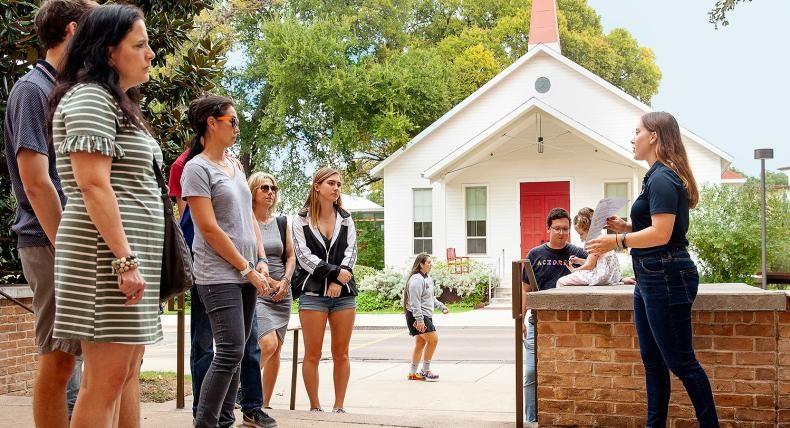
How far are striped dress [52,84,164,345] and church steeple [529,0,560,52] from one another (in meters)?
30.3

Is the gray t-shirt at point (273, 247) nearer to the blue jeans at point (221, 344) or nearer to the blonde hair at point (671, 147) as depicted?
the blue jeans at point (221, 344)

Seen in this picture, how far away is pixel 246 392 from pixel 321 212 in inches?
63.6

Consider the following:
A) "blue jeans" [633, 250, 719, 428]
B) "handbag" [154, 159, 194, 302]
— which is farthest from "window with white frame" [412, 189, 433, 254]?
"handbag" [154, 159, 194, 302]

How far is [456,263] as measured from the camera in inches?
1032

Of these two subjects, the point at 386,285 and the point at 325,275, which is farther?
the point at 386,285

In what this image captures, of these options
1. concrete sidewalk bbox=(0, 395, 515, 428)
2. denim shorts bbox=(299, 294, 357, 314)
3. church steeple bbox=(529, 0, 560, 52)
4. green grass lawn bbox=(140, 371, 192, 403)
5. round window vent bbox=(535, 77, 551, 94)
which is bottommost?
green grass lawn bbox=(140, 371, 192, 403)

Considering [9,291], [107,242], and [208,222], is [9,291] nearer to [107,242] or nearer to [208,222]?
[208,222]

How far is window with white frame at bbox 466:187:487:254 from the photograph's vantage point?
27.6 m

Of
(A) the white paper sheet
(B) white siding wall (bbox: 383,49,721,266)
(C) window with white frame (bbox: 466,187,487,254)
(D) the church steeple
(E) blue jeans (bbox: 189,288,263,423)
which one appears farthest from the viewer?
(D) the church steeple

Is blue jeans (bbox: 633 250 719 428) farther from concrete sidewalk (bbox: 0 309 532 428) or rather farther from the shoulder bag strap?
the shoulder bag strap

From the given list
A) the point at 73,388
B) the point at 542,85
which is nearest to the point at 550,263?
the point at 73,388

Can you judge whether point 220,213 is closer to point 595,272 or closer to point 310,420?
point 310,420

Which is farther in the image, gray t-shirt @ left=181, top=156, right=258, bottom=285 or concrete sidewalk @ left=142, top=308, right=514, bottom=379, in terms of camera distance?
concrete sidewalk @ left=142, top=308, right=514, bottom=379

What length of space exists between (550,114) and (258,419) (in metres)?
20.3
